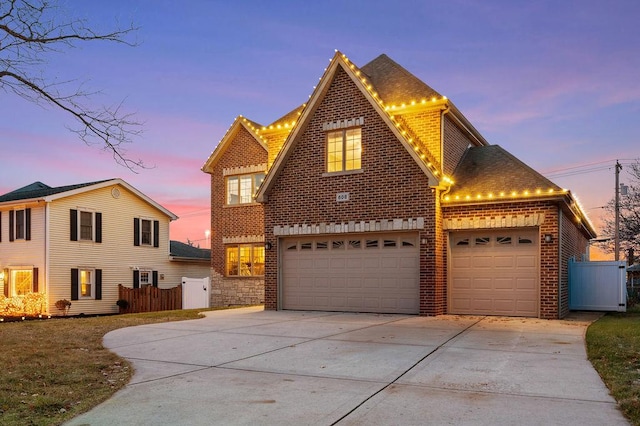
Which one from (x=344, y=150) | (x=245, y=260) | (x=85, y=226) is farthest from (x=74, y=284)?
(x=344, y=150)

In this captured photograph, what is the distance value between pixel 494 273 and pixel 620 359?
7263 mm

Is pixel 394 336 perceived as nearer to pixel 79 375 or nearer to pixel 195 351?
pixel 195 351

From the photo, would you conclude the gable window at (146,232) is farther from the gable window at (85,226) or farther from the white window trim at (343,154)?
the white window trim at (343,154)

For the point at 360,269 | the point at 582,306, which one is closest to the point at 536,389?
the point at 360,269

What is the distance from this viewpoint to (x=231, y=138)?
2530 centimetres

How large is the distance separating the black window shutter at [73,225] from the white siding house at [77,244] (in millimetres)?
48

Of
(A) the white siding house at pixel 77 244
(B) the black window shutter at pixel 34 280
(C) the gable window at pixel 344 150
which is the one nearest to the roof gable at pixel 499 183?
(C) the gable window at pixel 344 150

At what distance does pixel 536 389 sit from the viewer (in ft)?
22.2

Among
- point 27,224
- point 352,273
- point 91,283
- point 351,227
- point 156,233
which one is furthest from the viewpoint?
point 156,233

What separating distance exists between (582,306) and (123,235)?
23.1 metres

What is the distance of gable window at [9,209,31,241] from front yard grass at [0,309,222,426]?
16068mm

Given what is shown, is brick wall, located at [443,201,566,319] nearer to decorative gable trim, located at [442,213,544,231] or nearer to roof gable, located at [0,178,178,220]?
decorative gable trim, located at [442,213,544,231]

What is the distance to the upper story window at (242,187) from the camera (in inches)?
969

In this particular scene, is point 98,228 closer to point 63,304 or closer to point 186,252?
point 63,304
